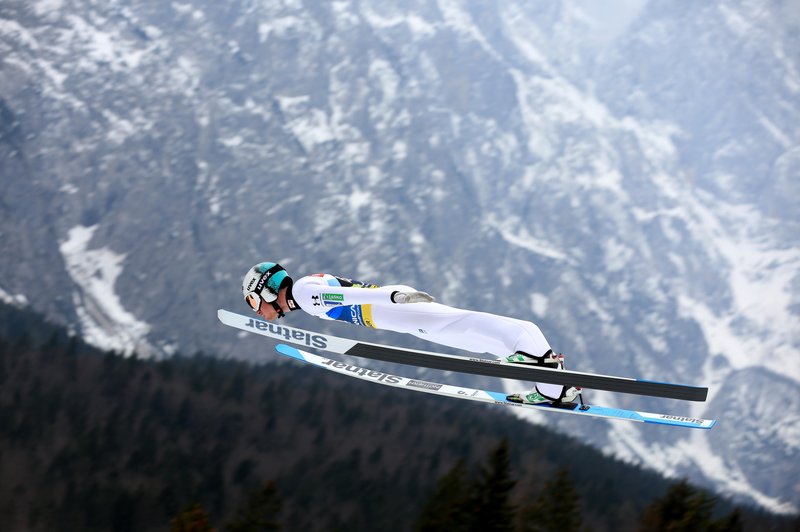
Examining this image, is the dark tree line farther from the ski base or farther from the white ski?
the white ski

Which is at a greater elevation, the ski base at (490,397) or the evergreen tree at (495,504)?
the evergreen tree at (495,504)

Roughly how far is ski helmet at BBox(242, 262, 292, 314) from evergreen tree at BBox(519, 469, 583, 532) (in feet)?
135

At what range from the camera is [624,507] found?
390 feet

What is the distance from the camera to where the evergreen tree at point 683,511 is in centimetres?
5166

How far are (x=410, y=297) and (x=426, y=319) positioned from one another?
461mm

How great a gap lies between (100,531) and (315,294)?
3262 inches

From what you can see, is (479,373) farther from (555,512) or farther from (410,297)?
(555,512)

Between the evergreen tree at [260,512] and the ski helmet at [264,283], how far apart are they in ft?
106

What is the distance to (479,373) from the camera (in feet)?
45.8

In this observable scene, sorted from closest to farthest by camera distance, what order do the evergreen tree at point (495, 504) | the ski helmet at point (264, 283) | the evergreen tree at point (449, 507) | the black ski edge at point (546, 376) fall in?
the black ski edge at point (546, 376), the ski helmet at point (264, 283), the evergreen tree at point (495, 504), the evergreen tree at point (449, 507)

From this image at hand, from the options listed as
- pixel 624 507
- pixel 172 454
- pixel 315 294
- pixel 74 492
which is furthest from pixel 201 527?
pixel 624 507

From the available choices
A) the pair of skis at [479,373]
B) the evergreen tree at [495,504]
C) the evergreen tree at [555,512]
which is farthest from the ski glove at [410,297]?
the evergreen tree at [555,512]

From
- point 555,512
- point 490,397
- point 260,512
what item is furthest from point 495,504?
point 490,397

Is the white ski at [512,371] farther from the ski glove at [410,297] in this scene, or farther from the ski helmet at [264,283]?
the ski helmet at [264,283]
